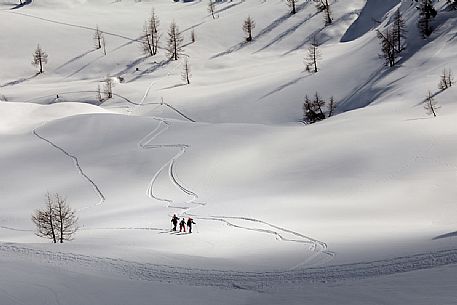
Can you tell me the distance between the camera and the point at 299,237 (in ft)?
86.9

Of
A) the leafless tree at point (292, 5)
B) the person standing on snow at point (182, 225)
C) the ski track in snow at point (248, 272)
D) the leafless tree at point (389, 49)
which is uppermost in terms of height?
the leafless tree at point (292, 5)

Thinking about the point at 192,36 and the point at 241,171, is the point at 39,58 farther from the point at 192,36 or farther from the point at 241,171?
the point at 241,171

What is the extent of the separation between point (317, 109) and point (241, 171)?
26835 mm

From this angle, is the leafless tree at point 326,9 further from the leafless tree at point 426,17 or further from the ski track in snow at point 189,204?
the ski track in snow at point 189,204

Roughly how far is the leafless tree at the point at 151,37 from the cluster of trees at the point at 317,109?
57.6m

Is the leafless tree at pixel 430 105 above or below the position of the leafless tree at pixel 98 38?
below

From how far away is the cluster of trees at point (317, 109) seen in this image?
70.9 metres

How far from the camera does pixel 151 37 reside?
130375mm

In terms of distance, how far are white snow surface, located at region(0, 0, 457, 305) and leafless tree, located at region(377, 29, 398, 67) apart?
1.74m

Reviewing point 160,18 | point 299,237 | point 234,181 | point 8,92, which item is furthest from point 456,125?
point 160,18

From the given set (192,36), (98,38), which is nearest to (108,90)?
(98,38)

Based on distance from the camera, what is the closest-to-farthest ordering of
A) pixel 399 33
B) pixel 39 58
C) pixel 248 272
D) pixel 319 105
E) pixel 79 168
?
pixel 248 272 < pixel 79 168 < pixel 319 105 < pixel 399 33 < pixel 39 58

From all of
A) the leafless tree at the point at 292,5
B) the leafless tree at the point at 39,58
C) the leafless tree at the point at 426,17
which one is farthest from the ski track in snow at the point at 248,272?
the leafless tree at the point at 292,5

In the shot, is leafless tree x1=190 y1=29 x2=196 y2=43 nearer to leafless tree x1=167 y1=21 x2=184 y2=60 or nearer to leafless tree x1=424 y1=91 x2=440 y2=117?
leafless tree x1=167 y1=21 x2=184 y2=60
